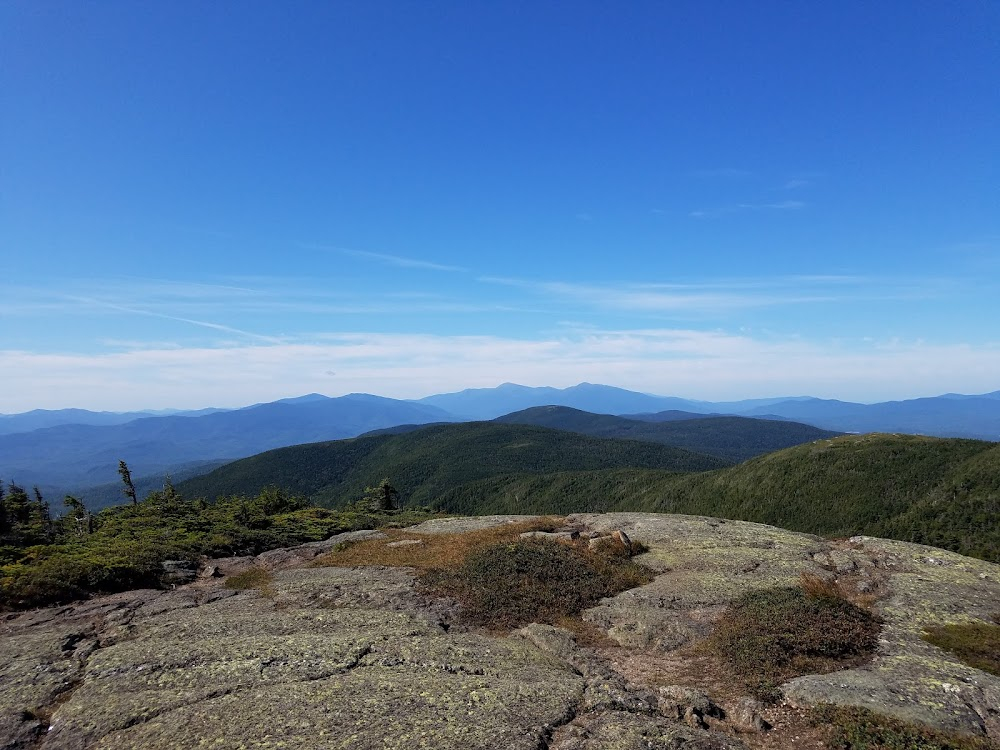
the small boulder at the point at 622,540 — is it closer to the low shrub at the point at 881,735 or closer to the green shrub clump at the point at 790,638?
the green shrub clump at the point at 790,638

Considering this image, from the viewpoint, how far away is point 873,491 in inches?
6019

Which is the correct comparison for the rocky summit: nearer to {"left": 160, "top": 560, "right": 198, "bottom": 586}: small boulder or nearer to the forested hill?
{"left": 160, "top": 560, "right": 198, "bottom": 586}: small boulder

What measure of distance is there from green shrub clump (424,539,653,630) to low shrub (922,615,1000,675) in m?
10.7

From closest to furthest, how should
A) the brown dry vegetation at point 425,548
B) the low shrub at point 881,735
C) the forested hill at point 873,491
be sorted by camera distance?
the low shrub at point 881,735 → the brown dry vegetation at point 425,548 → the forested hill at point 873,491

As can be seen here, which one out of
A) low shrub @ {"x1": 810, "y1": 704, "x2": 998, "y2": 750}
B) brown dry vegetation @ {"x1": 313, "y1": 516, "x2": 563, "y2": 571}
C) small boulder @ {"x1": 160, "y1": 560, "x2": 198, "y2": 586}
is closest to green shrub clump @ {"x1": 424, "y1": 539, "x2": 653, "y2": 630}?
brown dry vegetation @ {"x1": 313, "y1": 516, "x2": 563, "y2": 571}

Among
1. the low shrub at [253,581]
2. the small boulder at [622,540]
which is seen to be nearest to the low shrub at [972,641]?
the small boulder at [622,540]

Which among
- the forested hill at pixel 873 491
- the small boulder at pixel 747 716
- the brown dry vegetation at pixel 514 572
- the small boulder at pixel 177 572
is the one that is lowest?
the forested hill at pixel 873 491

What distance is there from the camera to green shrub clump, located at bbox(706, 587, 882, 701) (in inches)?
595

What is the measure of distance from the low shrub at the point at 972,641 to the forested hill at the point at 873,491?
134082 millimetres

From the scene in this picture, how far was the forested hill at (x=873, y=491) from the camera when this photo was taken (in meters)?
128

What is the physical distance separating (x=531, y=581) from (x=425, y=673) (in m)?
9.36

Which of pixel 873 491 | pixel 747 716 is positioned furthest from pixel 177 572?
pixel 873 491

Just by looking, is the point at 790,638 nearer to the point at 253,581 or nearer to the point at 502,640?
the point at 502,640

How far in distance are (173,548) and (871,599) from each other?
120 ft
